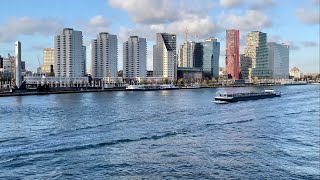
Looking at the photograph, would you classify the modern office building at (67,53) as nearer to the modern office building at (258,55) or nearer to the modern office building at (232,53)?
the modern office building at (232,53)

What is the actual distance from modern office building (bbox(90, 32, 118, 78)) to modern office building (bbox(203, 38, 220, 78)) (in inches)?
1105

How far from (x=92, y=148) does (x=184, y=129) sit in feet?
15.1

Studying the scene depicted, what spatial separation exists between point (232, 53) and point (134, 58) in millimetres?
36807

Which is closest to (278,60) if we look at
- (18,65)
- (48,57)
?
(48,57)

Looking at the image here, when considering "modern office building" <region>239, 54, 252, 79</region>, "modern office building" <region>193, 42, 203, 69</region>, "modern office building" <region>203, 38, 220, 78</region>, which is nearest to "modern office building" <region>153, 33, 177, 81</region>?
"modern office building" <region>203, 38, 220, 78</region>

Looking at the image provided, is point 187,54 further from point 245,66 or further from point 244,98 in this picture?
point 244,98

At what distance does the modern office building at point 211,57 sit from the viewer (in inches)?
3794

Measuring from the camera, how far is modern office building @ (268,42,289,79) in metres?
110

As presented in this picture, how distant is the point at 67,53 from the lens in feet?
222

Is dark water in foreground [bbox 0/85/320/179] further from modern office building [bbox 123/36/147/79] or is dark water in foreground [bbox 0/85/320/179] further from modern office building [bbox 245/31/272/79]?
modern office building [bbox 245/31/272/79]

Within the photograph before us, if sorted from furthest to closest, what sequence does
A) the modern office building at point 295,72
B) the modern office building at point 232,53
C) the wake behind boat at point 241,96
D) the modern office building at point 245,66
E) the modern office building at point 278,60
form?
the modern office building at point 295,72 → the modern office building at point 278,60 → the modern office building at point 245,66 → the modern office building at point 232,53 → the wake behind boat at point 241,96

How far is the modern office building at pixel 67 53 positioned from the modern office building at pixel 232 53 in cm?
4411

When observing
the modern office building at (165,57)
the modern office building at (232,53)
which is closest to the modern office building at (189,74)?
the modern office building at (165,57)

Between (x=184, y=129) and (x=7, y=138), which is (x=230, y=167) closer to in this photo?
(x=184, y=129)
